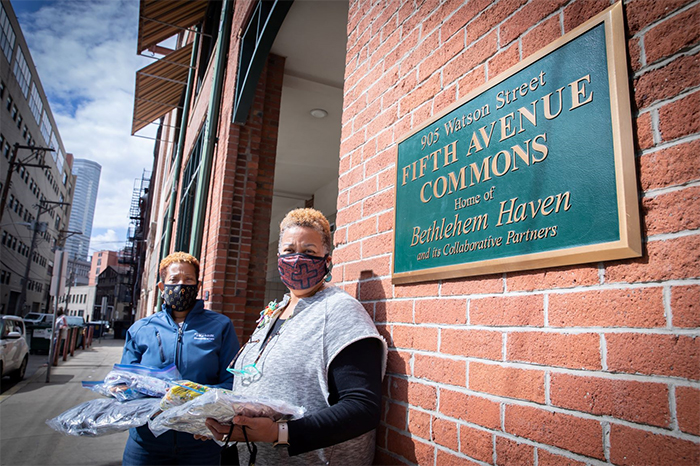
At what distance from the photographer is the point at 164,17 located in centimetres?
877

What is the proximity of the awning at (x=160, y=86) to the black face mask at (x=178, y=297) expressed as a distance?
8538mm

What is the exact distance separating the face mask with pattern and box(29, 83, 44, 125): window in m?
50.6

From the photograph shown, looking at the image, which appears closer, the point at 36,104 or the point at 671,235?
the point at 671,235

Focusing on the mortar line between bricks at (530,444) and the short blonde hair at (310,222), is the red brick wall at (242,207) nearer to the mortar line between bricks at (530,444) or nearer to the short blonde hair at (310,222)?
the short blonde hair at (310,222)

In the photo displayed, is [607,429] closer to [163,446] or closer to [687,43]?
[687,43]

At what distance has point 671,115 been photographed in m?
0.98

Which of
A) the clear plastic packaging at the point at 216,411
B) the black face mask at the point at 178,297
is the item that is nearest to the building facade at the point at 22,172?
the black face mask at the point at 178,297

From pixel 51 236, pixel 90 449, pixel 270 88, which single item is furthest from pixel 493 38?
pixel 51 236

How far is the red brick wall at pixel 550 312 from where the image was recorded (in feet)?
3.05

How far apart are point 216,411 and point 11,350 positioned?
1083 cm

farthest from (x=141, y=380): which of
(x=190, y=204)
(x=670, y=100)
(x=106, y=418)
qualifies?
(x=190, y=204)

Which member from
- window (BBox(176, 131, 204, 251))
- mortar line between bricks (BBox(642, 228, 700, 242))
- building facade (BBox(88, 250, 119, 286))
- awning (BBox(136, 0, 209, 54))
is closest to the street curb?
window (BBox(176, 131, 204, 251))

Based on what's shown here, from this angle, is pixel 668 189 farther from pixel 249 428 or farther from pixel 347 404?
pixel 249 428

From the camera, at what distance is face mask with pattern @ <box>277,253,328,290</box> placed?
1885mm
